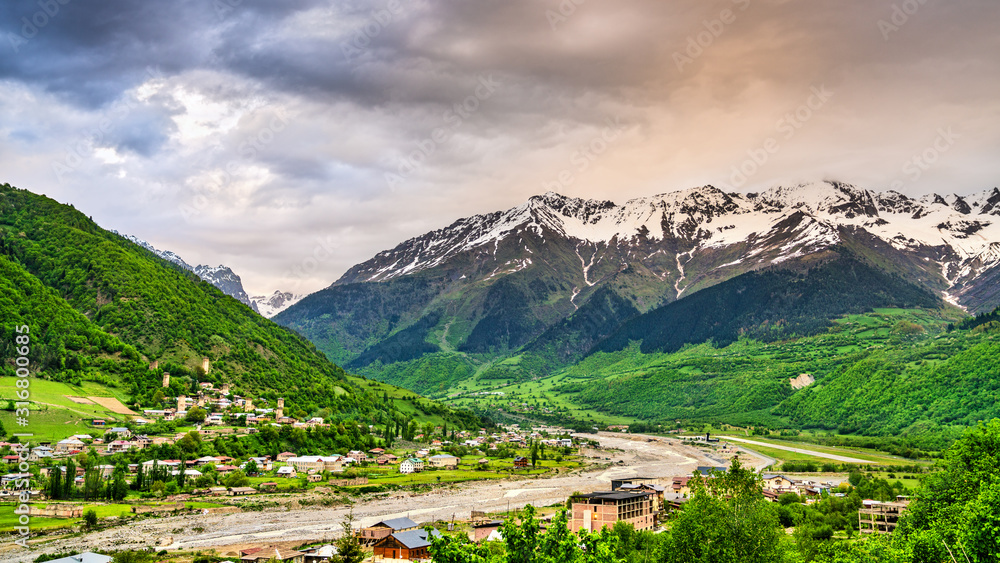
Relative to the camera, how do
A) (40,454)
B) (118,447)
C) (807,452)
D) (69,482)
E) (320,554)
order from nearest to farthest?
(320,554)
(69,482)
(40,454)
(118,447)
(807,452)

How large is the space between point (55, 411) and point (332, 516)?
1953 inches

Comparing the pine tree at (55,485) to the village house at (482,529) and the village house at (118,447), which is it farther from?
the village house at (482,529)

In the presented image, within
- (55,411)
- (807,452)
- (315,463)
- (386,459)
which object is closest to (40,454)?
(55,411)

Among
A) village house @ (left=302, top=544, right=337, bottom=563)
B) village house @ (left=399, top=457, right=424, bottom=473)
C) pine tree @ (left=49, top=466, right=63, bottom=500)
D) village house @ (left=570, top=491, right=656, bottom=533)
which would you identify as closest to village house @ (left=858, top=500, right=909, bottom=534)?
village house @ (left=570, top=491, right=656, bottom=533)

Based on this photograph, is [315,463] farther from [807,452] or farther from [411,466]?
[807,452]

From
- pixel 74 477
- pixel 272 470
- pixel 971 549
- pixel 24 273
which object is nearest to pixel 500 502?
pixel 272 470

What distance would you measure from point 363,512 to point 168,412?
5275cm

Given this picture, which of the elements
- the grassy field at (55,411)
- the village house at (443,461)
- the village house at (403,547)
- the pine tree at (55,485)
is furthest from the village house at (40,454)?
the village house at (443,461)

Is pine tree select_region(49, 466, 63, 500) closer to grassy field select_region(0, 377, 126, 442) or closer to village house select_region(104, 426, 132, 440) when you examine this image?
grassy field select_region(0, 377, 126, 442)

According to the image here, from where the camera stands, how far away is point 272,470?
114188mm

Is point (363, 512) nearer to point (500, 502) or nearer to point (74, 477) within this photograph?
point (500, 502)

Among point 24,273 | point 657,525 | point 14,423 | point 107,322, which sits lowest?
point 657,525

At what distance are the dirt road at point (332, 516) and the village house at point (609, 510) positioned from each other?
49.3 feet

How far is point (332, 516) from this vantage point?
88.0 m
